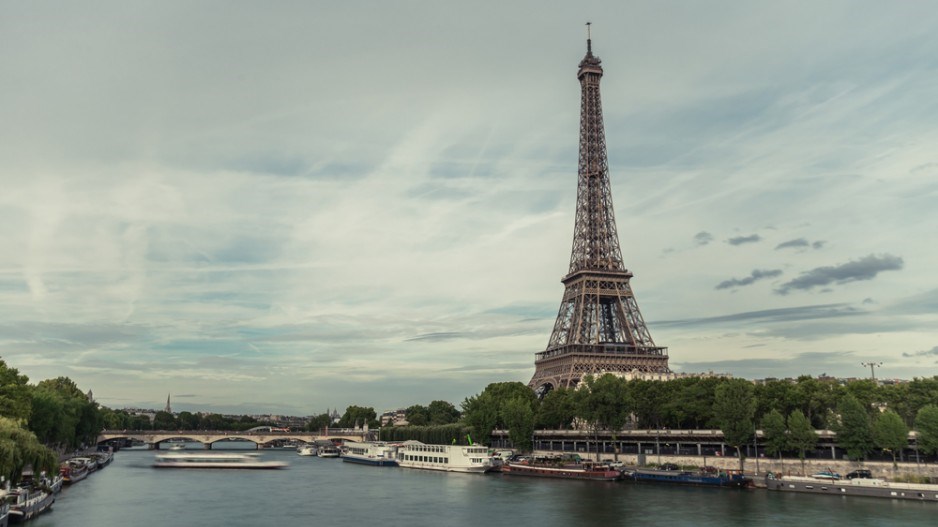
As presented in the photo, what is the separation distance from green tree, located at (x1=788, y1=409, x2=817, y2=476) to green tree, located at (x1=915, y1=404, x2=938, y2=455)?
10.5 metres

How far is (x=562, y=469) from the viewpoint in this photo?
3725 inches

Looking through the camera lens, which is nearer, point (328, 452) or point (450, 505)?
point (450, 505)

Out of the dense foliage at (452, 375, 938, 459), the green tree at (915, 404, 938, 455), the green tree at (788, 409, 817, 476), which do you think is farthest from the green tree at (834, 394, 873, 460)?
the green tree at (915, 404, 938, 455)

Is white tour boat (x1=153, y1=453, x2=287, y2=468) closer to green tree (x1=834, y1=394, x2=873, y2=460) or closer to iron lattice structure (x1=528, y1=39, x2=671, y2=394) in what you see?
iron lattice structure (x1=528, y1=39, x2=671, y2=394)

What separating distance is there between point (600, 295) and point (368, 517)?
82089 millimetres

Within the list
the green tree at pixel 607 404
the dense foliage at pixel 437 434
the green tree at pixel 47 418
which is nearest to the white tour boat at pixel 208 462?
the green tree at pixel 47 418

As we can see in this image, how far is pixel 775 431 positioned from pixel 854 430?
8588 millimetres

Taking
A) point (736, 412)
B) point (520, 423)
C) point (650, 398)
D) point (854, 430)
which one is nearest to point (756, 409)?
point (736, 412)

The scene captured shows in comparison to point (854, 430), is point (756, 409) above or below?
above

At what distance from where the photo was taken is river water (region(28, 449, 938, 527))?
55.5 metres

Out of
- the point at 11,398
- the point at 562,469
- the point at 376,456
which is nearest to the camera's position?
the point at 11,398

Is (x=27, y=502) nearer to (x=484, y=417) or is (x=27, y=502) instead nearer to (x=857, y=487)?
(x=857, y=487)

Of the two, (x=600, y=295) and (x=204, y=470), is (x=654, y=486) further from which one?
(x=204, y=470)

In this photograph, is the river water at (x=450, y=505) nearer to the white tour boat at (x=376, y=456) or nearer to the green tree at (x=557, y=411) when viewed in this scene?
the green tree at (x=557, y=411)
